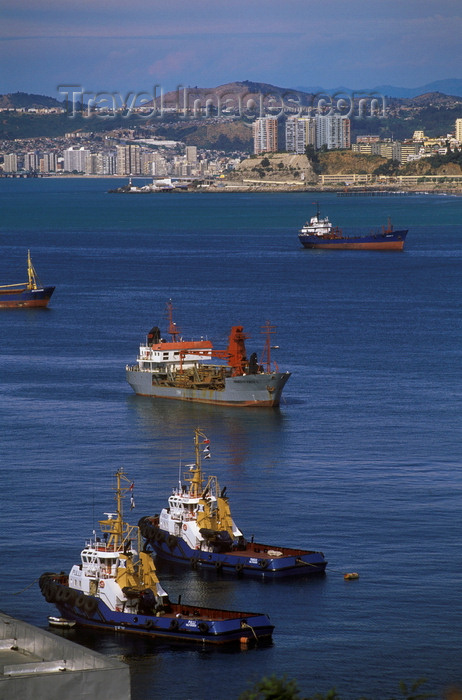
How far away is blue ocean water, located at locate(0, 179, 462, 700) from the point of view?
2605 centimetres

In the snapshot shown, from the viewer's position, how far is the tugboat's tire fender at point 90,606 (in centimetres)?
2700

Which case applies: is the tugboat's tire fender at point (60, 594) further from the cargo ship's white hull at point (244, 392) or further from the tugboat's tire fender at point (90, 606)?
the cargo ship's white hull at point (244, 392)

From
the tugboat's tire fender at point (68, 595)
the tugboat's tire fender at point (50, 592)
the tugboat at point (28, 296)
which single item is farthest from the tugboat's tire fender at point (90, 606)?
the tugboat at point (28, 296)

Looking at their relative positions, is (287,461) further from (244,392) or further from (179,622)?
(179,622)

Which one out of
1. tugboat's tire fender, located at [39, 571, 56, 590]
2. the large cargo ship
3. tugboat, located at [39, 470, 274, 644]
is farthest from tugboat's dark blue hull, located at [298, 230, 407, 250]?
tugboat, located at [39, 470, 274, 644]

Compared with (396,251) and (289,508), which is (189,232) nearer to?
(396,251)

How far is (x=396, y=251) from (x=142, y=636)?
103 metres

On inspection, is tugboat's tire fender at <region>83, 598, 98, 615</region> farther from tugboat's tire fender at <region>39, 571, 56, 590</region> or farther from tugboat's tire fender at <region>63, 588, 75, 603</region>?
tugboat's tire fender at <region>39, 571, 56, 590</region>

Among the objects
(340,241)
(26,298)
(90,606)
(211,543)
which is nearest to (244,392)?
(211,543)

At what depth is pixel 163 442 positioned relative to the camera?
4412cm

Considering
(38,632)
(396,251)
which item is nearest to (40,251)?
(396,251)

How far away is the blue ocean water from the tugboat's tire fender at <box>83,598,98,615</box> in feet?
1.81

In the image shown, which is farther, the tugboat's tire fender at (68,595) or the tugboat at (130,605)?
the tugboat's tire fender at (68,595)

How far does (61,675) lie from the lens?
54.2ft
